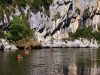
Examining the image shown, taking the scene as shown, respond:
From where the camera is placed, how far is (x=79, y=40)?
16350 cm

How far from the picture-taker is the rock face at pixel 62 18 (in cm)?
14925

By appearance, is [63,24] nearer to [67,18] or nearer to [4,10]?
[67,18]

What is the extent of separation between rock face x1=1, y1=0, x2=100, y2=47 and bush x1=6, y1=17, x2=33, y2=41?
24.1 feet

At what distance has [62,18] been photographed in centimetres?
16975

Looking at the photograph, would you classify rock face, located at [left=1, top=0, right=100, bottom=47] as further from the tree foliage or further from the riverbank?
the tree foliage

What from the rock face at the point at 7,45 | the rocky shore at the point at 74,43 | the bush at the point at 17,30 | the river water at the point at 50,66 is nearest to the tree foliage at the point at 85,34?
the rocky shore at the point at 74,43

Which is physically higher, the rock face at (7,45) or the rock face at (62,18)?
the rock face at (62,18)

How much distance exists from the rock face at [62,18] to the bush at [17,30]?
290 inches

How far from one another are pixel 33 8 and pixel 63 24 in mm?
25606

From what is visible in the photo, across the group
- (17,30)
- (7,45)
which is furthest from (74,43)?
(7,45)

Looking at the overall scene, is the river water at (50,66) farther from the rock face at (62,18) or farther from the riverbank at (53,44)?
the rock face at (62,18)

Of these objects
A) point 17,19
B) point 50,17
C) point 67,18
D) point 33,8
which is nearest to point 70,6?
point 67,18

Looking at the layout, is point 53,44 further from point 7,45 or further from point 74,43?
point 7,45

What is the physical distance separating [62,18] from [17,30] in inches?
1683
